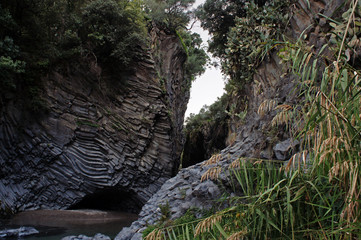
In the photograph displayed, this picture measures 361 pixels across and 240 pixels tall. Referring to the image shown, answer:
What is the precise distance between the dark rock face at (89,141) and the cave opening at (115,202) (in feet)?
0.19

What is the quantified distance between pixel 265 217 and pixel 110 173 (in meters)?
10.6

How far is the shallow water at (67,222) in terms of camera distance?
8.31 meters

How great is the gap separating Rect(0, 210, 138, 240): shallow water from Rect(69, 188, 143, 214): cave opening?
149 cm

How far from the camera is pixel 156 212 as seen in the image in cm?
584

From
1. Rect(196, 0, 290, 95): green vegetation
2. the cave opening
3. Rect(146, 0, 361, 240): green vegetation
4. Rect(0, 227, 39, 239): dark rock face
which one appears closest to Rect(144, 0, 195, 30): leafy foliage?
Rect(196, 0, 290, 95): green vegetation

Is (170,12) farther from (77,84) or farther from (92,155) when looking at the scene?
(92,155)

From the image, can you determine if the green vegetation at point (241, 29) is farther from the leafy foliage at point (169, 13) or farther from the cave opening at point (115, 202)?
the cave opening at point (115, 202)

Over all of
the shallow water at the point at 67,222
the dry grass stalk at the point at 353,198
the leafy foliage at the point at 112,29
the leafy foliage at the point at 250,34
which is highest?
the leafy foliage at the point at 112,29

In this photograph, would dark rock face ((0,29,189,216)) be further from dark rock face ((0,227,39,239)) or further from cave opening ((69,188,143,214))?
dark rock face ((0,227,39,239))

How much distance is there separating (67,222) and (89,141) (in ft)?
10.7

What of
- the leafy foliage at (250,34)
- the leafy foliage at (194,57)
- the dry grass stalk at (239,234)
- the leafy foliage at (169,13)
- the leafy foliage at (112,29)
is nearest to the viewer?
the dry grass stalk at (239,234)

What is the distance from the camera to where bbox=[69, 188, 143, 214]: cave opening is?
1285 cm

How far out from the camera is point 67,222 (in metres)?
9.83

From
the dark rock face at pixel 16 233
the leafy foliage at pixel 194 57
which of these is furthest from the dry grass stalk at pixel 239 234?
the leafy foliage at pixel 194 57
